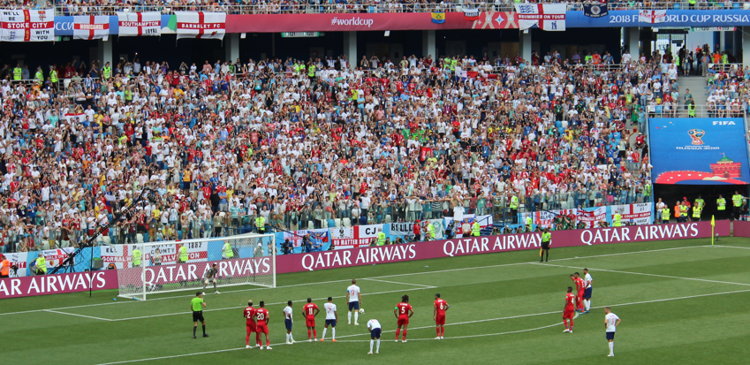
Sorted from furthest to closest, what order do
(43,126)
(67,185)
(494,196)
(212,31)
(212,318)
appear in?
(212,31) → (494,196) → (43,126) → (67,185) → (212,318)

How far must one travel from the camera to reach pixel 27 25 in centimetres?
5544

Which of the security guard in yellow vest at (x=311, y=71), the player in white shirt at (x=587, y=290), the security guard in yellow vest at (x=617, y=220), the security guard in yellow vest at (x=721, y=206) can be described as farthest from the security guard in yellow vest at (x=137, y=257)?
the security guard in yellow vest at (x=721, y=206)

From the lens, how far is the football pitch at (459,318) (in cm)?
3244

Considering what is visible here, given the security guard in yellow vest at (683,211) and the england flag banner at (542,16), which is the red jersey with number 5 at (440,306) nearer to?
the security guard in yellow vest at (683,211)

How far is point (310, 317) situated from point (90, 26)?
28.0m

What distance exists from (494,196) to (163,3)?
1821 centimetres

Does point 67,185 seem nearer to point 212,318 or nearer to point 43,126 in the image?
point 43,126

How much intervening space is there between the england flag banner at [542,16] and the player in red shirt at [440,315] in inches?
1334

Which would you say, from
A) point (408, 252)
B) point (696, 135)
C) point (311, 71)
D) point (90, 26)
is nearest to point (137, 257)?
point (408, 252)

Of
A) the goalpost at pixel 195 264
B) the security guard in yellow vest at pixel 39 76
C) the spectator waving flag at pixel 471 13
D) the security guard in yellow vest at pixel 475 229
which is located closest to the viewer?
the goalpost at pixel 195 264

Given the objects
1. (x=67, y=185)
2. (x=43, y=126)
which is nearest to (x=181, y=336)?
(x=67, y=185)

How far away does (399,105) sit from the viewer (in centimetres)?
6109

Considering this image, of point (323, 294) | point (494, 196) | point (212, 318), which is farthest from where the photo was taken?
point (494, 196)

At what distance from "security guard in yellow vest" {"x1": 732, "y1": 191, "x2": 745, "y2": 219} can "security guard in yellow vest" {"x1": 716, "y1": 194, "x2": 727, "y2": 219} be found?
0.48 metres
